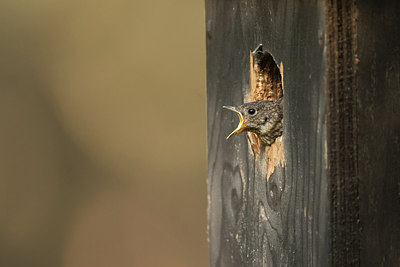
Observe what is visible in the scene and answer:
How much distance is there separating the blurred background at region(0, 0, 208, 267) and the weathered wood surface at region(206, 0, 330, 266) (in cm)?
323

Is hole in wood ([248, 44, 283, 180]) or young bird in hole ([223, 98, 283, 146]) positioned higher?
hole in wood ([248, 44, 283, 180])

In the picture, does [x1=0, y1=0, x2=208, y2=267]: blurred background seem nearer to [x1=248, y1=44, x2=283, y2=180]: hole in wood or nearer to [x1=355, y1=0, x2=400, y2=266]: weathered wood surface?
[x1=248, y1=44, x2=283, y2=180]: hole in wood

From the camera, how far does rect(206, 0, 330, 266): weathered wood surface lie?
1692 millimetres

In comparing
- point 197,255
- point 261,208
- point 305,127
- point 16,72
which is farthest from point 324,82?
point 16,72

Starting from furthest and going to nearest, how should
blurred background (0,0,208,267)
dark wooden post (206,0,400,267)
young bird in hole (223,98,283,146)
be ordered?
blurred background (0,0,208,267) → young bird in hole (223,98,283,146) → dark wooden post (206,0,400,267)

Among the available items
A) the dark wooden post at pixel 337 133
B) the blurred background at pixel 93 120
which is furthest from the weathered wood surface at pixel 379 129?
the blurred background at pixel 93 120

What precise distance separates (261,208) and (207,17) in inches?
27.5

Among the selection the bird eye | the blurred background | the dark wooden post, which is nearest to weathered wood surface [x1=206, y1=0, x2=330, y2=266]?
the dark wooden post

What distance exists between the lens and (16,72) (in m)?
5.73

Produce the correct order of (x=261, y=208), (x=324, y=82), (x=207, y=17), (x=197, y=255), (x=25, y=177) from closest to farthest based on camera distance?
(x=324, y=82), (x=261, y=208), (x=207, y=17), (x=197, y=255), (x=25, y=177)

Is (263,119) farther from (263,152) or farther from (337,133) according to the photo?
(337,133)

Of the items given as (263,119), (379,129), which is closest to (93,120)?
(263,119)

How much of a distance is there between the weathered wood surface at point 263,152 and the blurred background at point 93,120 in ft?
Answer: 10.6

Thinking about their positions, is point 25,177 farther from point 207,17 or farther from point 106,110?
point 207,17
